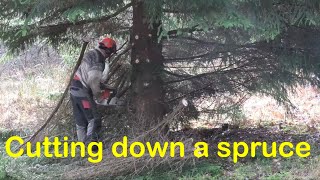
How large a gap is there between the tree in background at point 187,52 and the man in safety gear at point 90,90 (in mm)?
448

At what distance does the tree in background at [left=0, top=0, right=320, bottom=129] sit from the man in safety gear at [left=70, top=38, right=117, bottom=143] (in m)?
0.45

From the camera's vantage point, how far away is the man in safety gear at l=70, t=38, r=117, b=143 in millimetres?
6832

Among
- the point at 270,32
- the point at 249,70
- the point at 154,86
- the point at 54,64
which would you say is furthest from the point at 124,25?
the point at 54,64

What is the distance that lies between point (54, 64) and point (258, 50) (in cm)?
1315

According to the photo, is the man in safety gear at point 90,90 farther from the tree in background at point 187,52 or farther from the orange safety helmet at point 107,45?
the tree in background at point 187,52

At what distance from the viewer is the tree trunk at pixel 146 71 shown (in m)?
6.96

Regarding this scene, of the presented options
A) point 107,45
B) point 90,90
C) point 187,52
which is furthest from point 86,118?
point 187,52

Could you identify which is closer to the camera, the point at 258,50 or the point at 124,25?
the point at 258,50

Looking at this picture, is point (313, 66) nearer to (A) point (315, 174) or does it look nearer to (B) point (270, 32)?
(B) point (270, 32)

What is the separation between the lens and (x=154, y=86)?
7.13 meters

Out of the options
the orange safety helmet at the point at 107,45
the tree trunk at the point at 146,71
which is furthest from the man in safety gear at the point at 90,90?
the tree trunk at the point at 146,71

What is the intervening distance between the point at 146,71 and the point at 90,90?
0.97 metres

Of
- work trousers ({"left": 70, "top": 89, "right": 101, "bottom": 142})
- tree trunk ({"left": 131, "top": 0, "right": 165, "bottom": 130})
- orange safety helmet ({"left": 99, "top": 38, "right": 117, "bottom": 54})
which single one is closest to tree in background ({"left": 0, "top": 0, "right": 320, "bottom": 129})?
tree trunk ({"left": 131, "top": 0, "right": 165, "bottom": 130})

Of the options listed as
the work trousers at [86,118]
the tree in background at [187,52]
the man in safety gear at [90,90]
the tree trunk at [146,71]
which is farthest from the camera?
the work trousers at [86,118]
